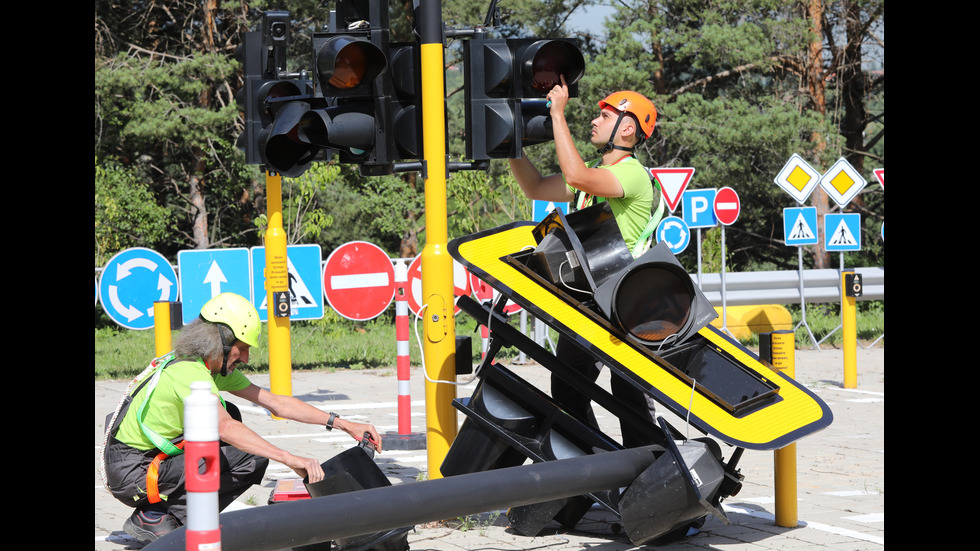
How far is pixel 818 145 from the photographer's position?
87.9ft

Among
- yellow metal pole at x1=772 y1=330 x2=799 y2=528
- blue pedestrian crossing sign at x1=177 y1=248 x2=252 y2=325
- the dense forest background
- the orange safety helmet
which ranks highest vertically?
the dense forest background

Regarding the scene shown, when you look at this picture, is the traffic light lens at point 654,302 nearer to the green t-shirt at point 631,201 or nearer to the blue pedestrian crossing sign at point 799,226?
the green t-shirt at point 631,201

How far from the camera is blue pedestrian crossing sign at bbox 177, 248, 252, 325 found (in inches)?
540

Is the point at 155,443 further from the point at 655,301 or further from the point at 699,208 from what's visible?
the point at 699,208

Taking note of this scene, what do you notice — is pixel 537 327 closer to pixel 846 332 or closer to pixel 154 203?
pixel 846 332

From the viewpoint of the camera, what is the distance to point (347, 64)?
19.5 ft

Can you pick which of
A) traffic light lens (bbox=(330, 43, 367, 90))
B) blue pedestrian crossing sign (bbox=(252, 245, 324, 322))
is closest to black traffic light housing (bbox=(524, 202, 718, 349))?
traffic light lens (bbox=(330, 43, 367, 90))

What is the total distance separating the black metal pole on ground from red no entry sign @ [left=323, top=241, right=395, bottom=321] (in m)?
9.51

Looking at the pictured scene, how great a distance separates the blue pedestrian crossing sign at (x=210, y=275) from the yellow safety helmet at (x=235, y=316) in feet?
27.7

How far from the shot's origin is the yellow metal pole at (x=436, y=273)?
6.08 metres

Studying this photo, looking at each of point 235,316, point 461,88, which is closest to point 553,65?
point 235,316

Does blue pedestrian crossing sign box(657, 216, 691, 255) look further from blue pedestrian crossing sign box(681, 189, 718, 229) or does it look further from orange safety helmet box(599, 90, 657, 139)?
orange safety helmet box(599, 90, 657, 139)

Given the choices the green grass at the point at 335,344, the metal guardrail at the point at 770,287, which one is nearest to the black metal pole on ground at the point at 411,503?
the green grass at the point at 335,344

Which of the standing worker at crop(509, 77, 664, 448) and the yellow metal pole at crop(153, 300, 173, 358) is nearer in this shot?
the standing worker at crop(509, 77, 664, 448)
